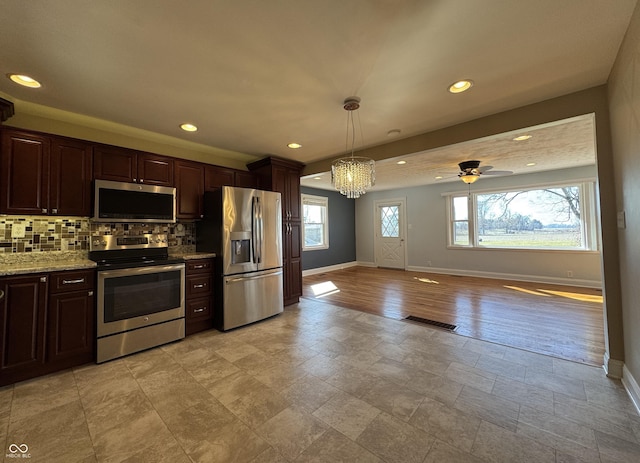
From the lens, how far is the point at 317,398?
6.23 ft

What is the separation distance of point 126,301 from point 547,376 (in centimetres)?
395

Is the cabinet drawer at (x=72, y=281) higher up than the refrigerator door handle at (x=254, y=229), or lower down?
lower down

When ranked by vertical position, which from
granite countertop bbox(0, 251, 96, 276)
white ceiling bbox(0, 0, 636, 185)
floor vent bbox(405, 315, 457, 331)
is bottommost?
floor vent bbox(405, 315, 457, 331)

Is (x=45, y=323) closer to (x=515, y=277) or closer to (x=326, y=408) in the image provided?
(x=326, y=408)

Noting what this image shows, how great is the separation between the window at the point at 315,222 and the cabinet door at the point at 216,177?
10.5 feet

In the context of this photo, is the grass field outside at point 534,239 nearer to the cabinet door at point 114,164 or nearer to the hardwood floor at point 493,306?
the hardwood floor at point 493,306

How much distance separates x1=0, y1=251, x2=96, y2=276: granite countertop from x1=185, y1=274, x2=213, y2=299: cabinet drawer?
3.10ft

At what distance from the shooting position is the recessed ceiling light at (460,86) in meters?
2.14

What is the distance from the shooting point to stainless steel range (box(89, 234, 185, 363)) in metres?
2.48

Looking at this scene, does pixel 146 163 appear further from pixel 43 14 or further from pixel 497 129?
pixel 497 129

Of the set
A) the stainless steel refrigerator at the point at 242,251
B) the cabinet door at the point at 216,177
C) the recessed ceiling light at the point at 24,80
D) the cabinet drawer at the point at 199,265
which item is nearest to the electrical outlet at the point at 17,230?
the recessed ceiling light at the point at 24,80

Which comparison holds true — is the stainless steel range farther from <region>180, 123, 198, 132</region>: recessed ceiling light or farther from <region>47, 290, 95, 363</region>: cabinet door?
<region>180, 123, 198, 132</region>: recessed ceiling light

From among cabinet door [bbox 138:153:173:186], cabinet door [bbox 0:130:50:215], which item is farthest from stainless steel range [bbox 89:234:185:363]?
cabinet door [bbox 138:153:173:186]

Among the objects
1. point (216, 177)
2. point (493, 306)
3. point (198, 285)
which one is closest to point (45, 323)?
point (198, 285)
